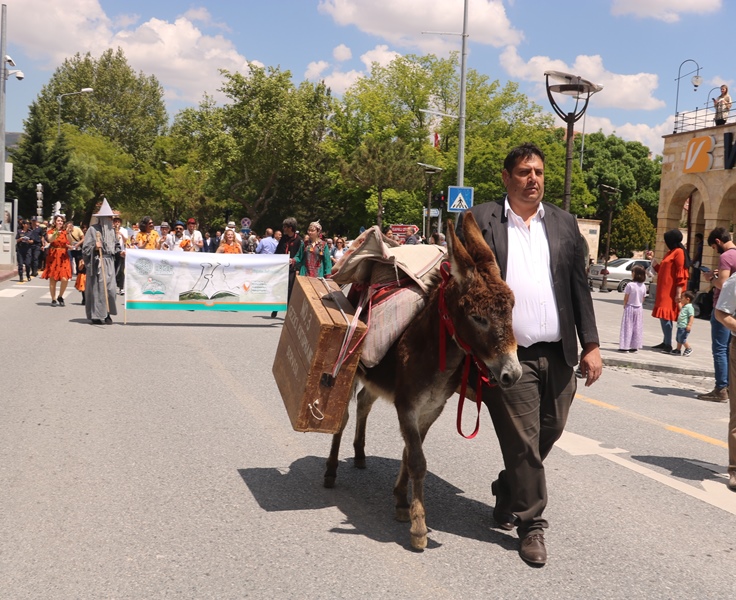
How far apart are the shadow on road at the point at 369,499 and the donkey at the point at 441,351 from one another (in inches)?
7.4

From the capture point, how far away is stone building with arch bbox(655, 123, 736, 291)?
27938mm

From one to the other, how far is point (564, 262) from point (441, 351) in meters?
0.78

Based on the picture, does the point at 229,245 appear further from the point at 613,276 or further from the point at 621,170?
the point at 621,170

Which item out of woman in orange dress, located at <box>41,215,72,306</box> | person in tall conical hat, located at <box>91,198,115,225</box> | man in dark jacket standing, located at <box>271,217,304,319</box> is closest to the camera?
person in tall conical hat, located at <box>91,198,115,225</box>

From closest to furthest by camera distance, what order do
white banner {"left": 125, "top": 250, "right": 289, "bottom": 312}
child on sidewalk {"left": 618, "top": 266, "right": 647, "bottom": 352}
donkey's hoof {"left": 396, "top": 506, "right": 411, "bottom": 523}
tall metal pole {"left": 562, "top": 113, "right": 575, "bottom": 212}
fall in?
donkey's hoof {"left": 396, "top": 506, "right": 411, "bottom": 523} → child on sidewalk {"left": 618, "top": 266, "right": 647, "bottom": 352} → tall metal pole {"left": 562, "top": 113, "right": 575, "bottom": 212} → white banner {"left": 125, "top": 250, "right": 289, "bottom": 312}

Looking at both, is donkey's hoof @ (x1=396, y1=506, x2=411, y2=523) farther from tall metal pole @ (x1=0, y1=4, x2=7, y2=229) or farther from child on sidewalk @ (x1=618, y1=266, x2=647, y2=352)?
tall metal pole @ (x1=0, y1=4, x2=7, y2=229)

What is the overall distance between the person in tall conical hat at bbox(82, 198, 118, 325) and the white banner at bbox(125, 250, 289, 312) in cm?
74

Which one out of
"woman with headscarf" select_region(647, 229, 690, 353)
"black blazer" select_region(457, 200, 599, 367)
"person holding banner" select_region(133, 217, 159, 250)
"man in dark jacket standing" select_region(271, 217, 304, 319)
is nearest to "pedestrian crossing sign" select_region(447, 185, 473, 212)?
"man in dark jacket standing" select_region(271, 217, 304, 319)

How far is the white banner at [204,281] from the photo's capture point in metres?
15.3

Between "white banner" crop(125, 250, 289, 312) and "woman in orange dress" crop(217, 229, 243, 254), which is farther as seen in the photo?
"woman in orange dress" crop(217, 229, 243, 254)

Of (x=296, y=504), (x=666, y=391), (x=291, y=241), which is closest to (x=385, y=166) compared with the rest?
(x=291, y=241)

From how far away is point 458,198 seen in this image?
2280 centimetres

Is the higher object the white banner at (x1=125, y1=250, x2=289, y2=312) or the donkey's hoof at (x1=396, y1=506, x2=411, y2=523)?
the white banner at (x1=125, y1=250, x2=289, y2=312)

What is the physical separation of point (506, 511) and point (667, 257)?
10.5 metres
